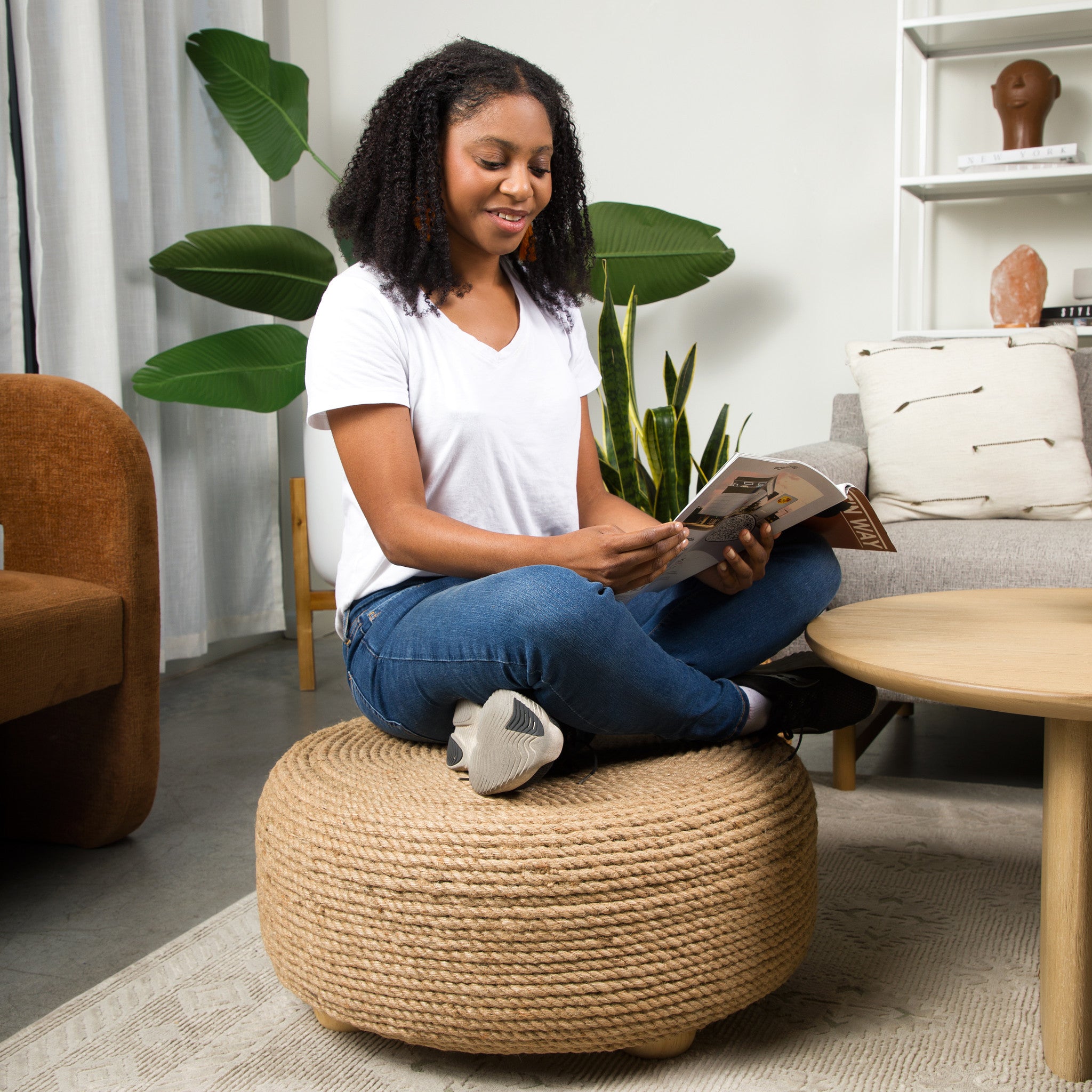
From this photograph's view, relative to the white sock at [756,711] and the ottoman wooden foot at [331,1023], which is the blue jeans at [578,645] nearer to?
the white sock at [756,711]

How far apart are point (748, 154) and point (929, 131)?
1.59ft

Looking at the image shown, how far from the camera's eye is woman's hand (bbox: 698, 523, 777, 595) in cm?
125

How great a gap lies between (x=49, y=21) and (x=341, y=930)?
7.26 ft

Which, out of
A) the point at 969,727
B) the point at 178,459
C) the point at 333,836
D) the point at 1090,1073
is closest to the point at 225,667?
the point at 178,459

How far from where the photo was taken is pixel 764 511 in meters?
1.23

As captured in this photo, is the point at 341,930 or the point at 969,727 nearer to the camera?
the point at 341,930

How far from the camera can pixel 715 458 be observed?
8.29ft

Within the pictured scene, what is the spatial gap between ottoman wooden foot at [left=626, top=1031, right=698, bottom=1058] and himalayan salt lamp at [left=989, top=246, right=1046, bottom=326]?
211 centimetres

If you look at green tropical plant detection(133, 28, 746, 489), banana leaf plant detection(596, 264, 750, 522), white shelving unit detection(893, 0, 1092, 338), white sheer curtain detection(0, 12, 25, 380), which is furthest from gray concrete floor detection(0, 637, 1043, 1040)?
white shelving unit detection(893, 0, 1092, 338)

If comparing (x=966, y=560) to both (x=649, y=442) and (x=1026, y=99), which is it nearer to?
(x=649, y=442)

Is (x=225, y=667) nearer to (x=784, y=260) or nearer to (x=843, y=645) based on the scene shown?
(x=784, y=260)

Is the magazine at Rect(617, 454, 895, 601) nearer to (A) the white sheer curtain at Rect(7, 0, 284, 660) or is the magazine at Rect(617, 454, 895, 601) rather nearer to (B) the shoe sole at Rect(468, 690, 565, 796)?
(B) the shoe sole at Rect(468, 690, 565, 796)

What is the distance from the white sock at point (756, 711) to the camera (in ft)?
3.96

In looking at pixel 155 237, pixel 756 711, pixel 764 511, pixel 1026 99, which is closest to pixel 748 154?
pixel 1026 99
